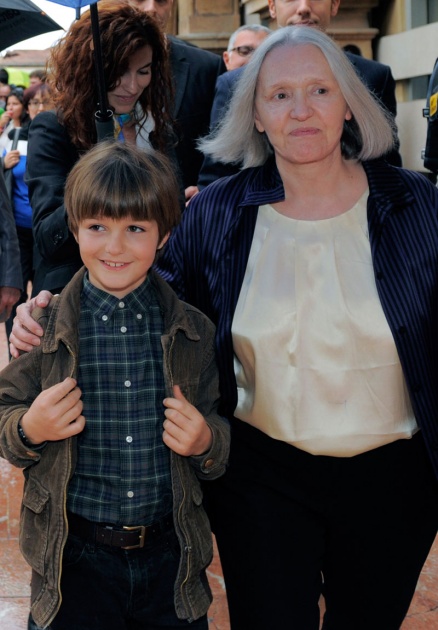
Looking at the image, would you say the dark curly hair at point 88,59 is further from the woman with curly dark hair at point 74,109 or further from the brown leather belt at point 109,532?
the brown leather belt at point 109,532

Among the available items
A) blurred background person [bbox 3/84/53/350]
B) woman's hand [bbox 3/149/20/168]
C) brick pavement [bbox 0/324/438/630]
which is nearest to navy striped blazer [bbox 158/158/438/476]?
brick pavement [bbox 0/324/438/630]

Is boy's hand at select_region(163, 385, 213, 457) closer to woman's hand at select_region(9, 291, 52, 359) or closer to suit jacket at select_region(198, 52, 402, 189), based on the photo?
woman's hand at select_region(9, 291, 52, 359)

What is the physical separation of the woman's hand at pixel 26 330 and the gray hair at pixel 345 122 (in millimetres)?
812

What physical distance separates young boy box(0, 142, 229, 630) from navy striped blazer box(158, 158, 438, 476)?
0.30m

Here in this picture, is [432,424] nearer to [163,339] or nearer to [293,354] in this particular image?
[293,354]

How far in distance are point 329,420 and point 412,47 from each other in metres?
6.65

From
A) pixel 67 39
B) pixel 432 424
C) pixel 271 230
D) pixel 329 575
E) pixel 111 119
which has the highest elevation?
pixel 67 39

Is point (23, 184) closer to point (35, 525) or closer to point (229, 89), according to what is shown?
point (229, 89)

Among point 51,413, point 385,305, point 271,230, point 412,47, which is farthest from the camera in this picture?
point 412,47

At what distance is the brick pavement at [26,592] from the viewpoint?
3.70 metres

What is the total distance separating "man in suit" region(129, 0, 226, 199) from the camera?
390 cm

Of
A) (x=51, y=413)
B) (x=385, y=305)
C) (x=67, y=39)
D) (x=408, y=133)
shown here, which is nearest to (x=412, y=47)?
(x=408, y=133)

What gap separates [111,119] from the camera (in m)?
3.05

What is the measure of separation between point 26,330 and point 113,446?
354 millimetres
